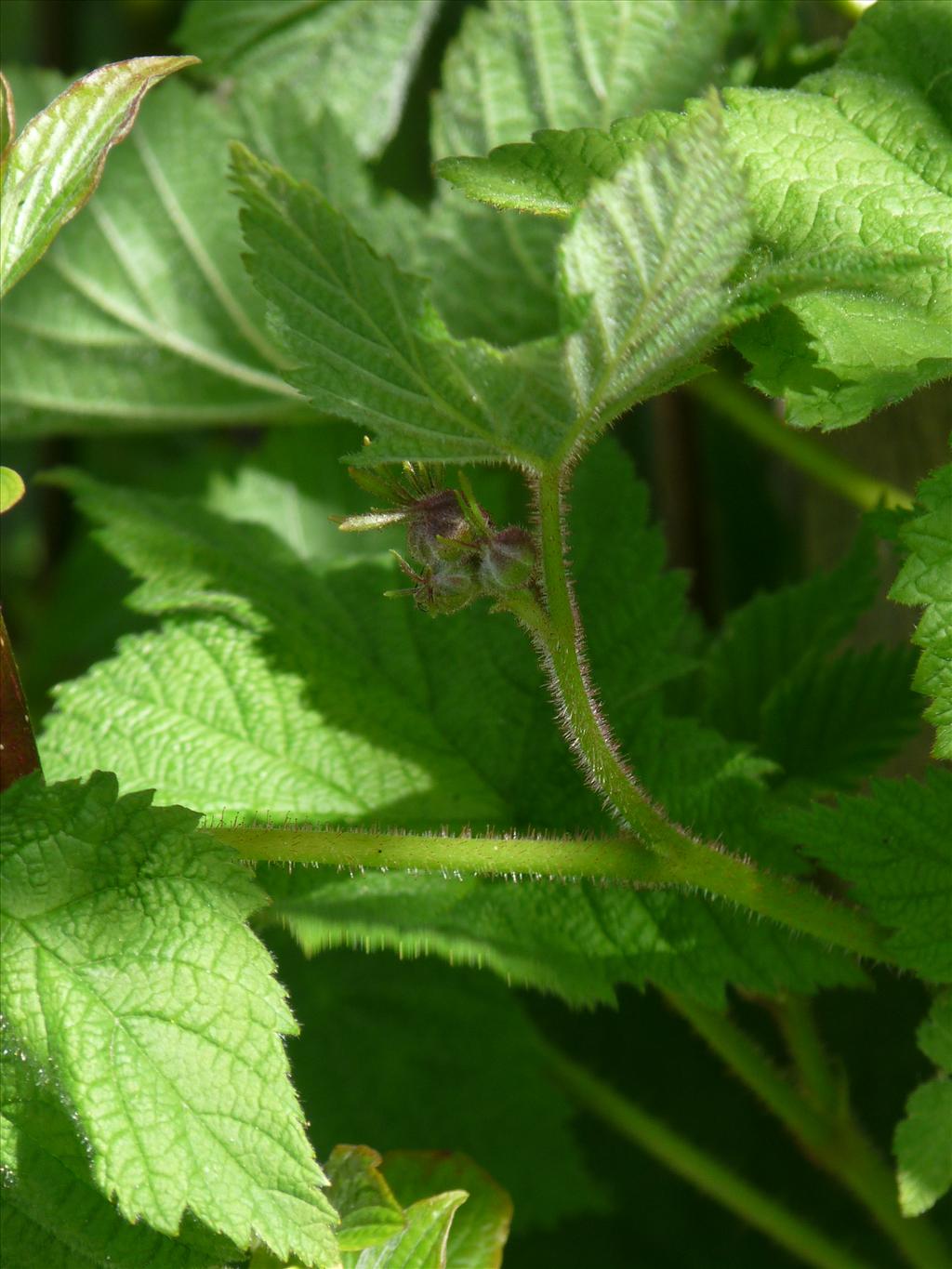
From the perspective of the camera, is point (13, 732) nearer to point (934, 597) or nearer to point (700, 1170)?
point (934, 597)

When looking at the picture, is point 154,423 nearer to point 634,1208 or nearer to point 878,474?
point 878,474

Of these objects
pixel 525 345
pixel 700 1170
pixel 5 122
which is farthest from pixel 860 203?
pixel 700 1170

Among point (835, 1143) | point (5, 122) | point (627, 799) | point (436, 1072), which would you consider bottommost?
point (436, 1072)

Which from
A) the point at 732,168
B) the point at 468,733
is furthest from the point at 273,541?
the point at 732,168

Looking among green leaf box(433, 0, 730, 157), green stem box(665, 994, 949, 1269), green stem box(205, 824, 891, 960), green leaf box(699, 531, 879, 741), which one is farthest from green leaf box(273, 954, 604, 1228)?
green leaf box(433, 0, 730, 157)

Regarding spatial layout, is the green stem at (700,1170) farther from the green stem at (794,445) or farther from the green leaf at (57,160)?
the green leaf at (57,160)

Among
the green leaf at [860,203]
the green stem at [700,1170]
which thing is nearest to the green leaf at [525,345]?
the green leaf at [860,203]
